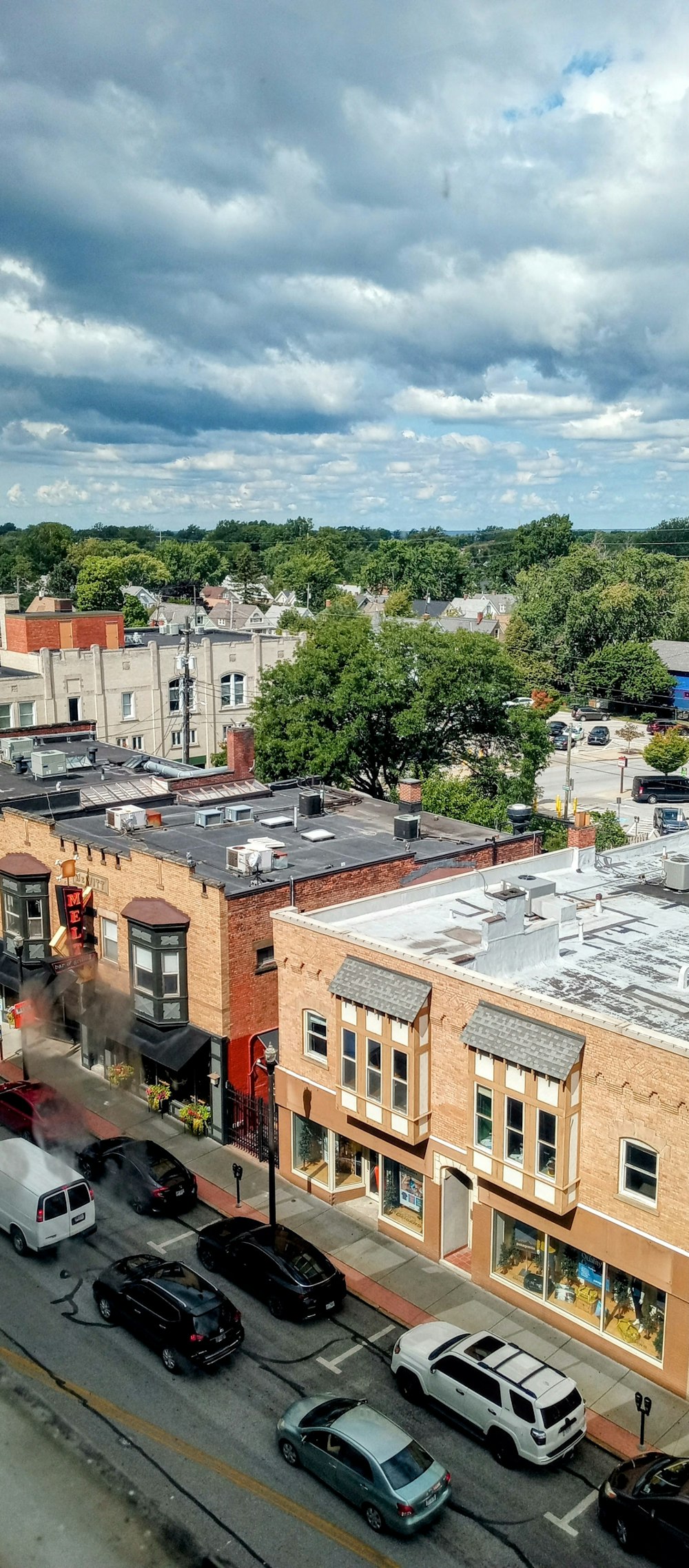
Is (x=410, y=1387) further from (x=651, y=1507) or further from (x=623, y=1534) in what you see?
(x=651, y=1507)

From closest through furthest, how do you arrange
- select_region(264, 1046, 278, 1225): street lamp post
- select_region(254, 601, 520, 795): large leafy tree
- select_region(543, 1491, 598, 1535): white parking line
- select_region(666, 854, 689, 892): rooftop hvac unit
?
select_region(543, 1491, 598, 1535): white parking line → select_region(264, 1046, 278, 1225): street lamp post → select_region(666, 854, 689, 892): rooftop hvac unit → select_region(254, 601, 520, 795): large leafy tree

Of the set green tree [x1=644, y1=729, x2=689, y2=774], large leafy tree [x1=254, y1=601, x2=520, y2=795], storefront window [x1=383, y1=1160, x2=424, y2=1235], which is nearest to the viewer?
storefront window [x1=383, y1=1160, x2=424, y2=1235]

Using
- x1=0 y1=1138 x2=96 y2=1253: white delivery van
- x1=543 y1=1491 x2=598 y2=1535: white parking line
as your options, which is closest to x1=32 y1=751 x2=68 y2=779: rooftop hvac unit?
x1=0 y1=1138 x2=96 y2=1253: white delivery van

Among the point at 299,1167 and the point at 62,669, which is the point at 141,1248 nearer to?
the point at 299,1167

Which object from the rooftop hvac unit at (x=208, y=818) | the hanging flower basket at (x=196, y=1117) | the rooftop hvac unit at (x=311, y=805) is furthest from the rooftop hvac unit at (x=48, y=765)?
the hanging flower basket at (x=196, y=1117)

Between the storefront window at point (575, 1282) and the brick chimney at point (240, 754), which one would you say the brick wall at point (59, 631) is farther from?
the storefront window at point (575, 1282)

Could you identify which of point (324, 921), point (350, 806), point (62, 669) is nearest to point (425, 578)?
point (62, 669)

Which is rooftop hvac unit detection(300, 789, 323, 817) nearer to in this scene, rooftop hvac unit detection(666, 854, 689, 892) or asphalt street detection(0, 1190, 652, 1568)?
rooftop hvac unit detection(666, 854, 689, 892)
